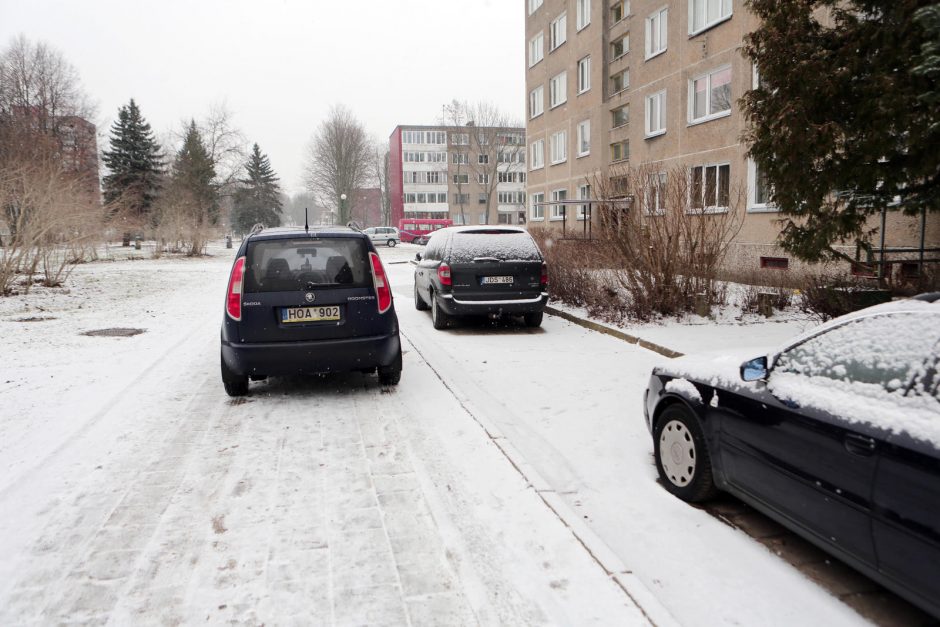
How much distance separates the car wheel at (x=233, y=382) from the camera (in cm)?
664

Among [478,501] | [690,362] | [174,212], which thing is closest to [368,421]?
[478,501]

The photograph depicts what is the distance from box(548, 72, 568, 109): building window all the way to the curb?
25.8 meters

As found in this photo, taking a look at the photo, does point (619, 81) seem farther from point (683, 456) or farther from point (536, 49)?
point (683, 456)

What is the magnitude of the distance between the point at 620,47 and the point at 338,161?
1957 inches

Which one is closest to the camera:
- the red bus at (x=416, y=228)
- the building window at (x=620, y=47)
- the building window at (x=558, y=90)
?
the building window at (x=620, y=47)

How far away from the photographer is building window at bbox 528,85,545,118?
39.5 metres

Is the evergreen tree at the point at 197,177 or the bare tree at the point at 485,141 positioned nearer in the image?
the evergreen tree at the point at 197,177

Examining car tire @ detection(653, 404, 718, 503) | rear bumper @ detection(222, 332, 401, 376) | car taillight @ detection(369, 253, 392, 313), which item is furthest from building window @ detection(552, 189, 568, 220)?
car tire @ detection(653, 404, 718, 503)

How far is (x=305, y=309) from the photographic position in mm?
6555

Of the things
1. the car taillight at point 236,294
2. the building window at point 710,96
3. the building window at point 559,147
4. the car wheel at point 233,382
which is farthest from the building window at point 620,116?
the car wheel at point 233,382

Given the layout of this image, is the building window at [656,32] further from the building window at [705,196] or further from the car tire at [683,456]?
the car tire at [683,456]

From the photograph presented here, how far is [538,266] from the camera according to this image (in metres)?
10.7

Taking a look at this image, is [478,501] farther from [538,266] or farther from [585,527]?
[538,266]

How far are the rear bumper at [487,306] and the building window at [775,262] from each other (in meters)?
9.54
